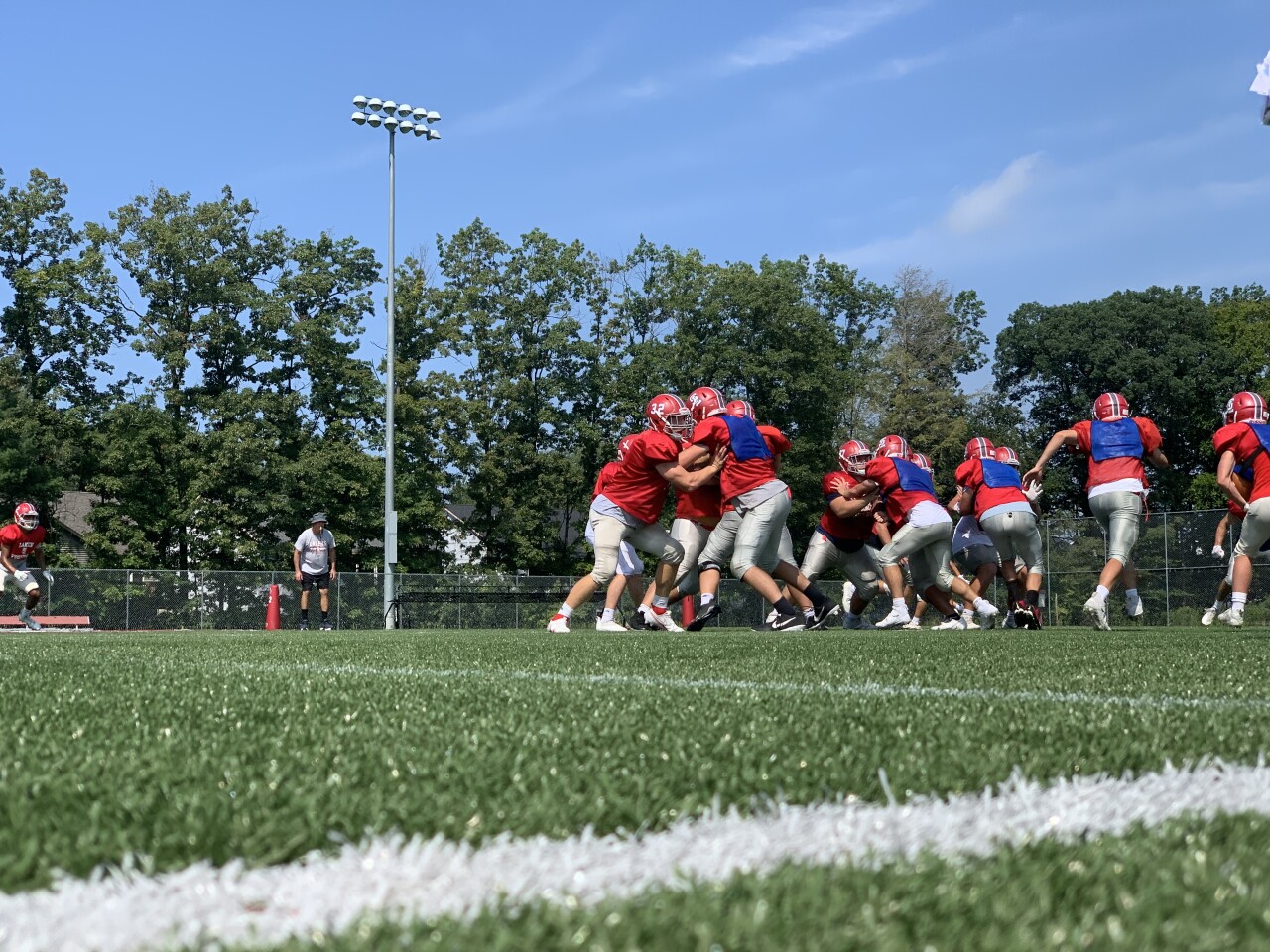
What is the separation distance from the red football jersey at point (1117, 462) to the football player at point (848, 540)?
2924mm

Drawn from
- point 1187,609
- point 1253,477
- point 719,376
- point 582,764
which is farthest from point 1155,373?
point 582,764

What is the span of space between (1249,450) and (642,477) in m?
5.63

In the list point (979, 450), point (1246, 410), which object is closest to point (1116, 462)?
point (1246, 410)

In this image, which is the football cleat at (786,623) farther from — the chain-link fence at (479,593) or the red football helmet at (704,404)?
the chain-link fence at (479,593)

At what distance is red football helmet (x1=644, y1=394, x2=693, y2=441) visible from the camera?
41.8 feet

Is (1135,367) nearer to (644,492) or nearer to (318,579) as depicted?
(318,579)

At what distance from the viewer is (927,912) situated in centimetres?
142

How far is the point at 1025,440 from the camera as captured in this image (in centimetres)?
5316

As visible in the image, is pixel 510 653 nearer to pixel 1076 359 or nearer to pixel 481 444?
pixel 481 444

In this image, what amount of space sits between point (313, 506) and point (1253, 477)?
28.7 metres

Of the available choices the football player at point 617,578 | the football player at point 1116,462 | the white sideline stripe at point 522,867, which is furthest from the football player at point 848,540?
the white sideline stripe at point 522,867

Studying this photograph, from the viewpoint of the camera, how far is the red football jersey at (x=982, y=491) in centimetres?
1400

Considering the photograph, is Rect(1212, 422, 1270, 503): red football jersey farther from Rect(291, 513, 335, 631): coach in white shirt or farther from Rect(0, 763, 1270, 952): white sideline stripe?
Rect(291, 513, 335, 631): coach in white shirt

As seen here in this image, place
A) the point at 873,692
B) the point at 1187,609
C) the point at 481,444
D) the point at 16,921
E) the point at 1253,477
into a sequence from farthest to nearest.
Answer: the point at 481,444
the point at 1187,609
the point at 1253,477
the point at 873,692
the point at 16,921
